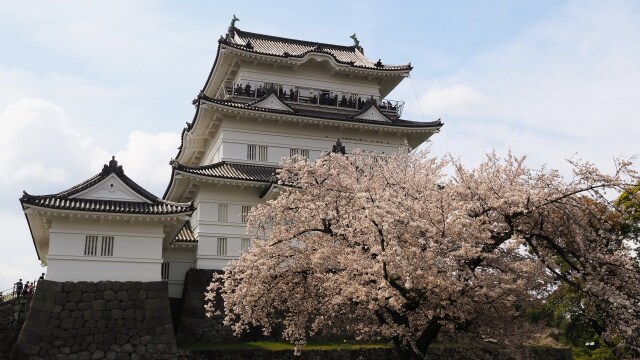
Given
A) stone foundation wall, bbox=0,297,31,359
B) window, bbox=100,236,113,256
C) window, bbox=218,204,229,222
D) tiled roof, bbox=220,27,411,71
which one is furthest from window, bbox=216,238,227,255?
tiled roof, bbox=220,27,411,71

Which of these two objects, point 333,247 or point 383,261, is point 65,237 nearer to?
point 333,247

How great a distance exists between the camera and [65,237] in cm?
1942

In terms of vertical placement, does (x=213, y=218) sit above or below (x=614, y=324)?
above

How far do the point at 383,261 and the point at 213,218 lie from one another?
1273 centimetres

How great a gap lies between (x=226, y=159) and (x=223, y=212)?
8.50 ft

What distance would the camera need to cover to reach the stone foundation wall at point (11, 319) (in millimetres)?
18641

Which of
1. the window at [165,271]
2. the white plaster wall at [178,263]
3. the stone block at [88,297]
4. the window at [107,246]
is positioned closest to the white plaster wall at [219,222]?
the white plaster wall at [178,263]

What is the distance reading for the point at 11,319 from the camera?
760 inches

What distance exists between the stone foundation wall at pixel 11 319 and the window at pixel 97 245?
8.31 ft

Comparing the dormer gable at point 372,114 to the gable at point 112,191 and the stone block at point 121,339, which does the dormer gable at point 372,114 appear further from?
the stone block at point 121,339

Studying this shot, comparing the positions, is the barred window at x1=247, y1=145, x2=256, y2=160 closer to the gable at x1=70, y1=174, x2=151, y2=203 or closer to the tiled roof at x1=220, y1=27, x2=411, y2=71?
the tiled roof at x1=220, y1=27, x2=411, y2=71

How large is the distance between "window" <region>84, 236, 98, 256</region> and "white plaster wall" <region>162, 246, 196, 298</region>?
4.27 m

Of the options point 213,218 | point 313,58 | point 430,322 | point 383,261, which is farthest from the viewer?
point 313,58

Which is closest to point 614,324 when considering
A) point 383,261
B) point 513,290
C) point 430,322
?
point 513,290
